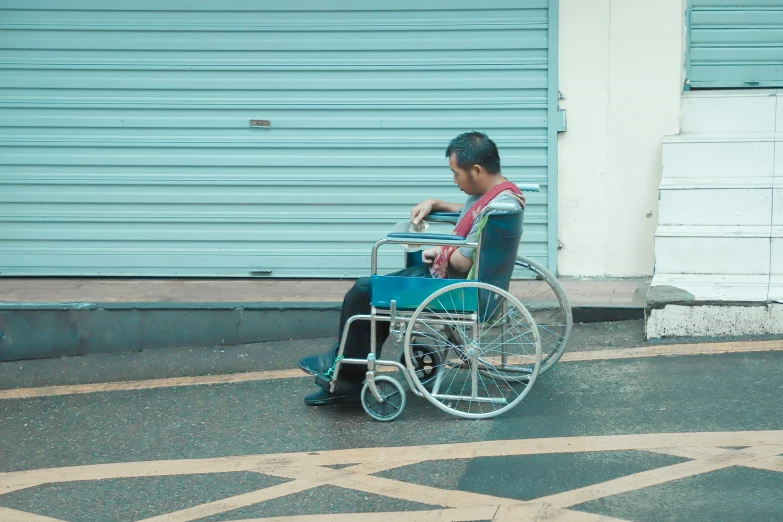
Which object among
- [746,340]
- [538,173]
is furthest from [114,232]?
[746,340]

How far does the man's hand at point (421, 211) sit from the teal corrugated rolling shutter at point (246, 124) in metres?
2.25

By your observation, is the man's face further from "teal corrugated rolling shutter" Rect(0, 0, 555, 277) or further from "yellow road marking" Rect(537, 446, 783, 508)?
"teal corrugated rolling shutter" Rect(0, 0, 555, 277)

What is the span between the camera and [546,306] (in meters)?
6.30

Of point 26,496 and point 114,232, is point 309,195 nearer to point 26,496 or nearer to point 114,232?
point 114,232

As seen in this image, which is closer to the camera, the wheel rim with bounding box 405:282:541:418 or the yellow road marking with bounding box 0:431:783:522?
the yellow road marking with bounding box 0:431:783:522

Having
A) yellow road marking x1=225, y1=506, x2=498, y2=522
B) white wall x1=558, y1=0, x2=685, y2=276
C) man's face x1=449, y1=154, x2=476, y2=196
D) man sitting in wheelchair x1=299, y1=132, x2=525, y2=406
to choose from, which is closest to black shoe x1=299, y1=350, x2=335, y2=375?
man sitting in wheelchair x1=299, y1=132, x2=525, y2=406

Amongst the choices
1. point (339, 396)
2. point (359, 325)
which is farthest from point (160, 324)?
point (359, 325)

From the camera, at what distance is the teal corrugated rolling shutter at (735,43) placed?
7117 millimetres

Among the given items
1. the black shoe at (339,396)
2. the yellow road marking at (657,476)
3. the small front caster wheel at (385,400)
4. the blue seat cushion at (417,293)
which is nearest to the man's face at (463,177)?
the blue seat cushion at (417,293)

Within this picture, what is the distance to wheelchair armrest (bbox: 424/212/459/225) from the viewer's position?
5.11 meters

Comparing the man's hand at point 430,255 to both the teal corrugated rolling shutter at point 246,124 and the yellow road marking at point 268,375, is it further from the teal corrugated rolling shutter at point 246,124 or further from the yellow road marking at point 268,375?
the teal corrugated rolling shutter at point 246,124

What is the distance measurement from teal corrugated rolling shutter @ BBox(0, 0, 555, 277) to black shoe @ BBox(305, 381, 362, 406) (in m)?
2.54

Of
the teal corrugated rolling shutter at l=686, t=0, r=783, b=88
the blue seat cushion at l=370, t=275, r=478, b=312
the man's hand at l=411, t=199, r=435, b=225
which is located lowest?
the blue seat cushion at l=370, t=275, r=478, b=312

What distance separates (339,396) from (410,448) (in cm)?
65
